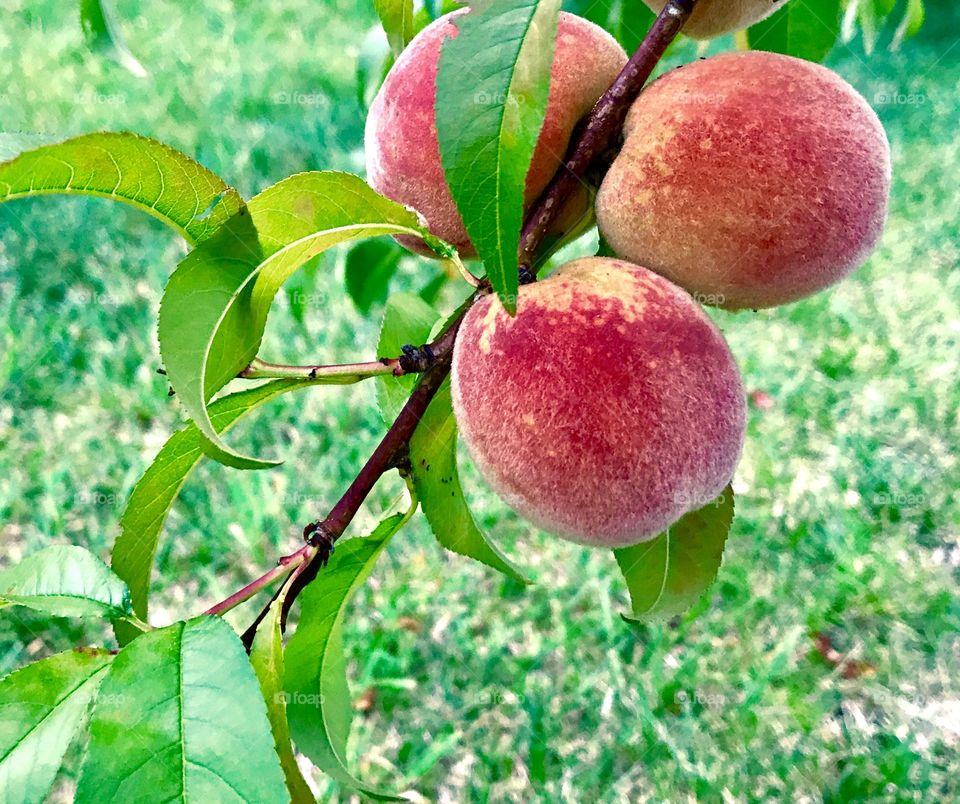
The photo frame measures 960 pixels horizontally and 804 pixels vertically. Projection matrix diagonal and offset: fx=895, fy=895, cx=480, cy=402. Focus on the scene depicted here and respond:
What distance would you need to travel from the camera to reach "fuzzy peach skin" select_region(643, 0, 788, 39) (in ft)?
2.30

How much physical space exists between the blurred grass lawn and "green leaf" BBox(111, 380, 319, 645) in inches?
31.2

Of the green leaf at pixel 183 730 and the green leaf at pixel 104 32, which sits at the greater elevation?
the green leaf at pixel 104 32

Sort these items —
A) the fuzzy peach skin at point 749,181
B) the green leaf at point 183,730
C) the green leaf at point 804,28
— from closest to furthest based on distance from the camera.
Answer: the green leaf at point 183,730 → the fuzzy peach skin at point 749,181 → the green leaf at point 804,28

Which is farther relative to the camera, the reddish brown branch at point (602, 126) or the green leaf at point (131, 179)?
the reddish brown branch at point (602, 126)

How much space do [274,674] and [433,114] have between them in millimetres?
435

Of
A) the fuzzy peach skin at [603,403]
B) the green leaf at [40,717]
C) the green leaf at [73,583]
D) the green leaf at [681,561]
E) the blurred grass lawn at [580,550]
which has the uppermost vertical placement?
the fuzzy peach skin at [603,403]

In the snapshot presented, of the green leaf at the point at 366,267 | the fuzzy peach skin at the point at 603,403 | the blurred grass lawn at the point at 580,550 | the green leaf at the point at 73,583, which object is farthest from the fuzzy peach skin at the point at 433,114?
the blurred grass lawn at the point at 580,550

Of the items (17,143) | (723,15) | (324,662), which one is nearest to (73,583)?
(324,662)

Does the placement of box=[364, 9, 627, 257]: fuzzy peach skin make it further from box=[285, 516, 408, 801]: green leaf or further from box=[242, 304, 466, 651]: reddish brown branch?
box=[285, 516, 408, 801]: green leaf

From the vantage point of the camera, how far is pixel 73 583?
0.64m

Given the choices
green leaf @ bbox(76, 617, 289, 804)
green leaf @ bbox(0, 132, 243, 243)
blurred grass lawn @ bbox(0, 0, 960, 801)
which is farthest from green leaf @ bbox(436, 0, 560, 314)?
blurred grass lawn @ bbox(0, 0, 960, 801)

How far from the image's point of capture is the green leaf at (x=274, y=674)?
2.13 ft

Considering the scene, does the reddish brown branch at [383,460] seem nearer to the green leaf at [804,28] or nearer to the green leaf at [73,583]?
the green leaf at [73,583]

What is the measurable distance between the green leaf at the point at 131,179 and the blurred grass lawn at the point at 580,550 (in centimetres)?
106
